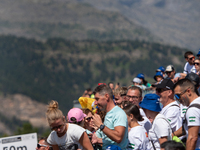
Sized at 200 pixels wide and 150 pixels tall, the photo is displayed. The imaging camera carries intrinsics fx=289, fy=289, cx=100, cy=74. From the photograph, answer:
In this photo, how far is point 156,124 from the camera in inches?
147

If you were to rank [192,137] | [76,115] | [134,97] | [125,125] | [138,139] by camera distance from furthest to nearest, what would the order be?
[134,97] → [76,115] → [138,139] → [125,125] → [192,137]

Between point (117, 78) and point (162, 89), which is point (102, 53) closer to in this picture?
point (117, 78)

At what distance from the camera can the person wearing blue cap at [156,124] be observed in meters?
3.66

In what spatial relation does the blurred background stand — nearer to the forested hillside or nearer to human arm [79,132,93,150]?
the forested hillside

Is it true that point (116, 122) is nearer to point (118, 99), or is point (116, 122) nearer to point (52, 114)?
Answer: point (52, 114)

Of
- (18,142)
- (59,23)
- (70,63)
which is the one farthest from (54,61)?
(18,142)

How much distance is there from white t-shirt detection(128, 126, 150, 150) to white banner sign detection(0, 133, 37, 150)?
3.79m

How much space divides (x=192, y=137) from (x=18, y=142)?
15.5 feet

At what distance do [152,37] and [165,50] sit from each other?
160 ft

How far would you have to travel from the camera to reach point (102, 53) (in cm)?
14588

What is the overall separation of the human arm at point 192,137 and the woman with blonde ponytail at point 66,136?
1217mm

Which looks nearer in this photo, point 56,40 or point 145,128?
point 145,128

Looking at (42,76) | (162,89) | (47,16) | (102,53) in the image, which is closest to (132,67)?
(102,53)

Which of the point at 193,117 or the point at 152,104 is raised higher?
the point at 152,104
